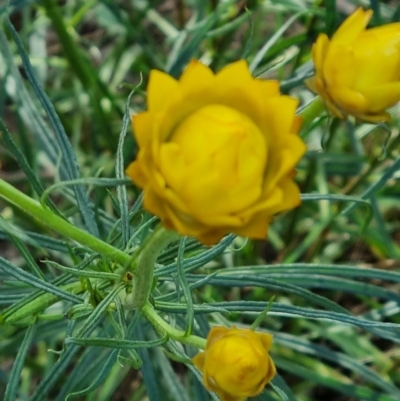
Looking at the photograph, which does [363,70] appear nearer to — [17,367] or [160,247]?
[160,247]

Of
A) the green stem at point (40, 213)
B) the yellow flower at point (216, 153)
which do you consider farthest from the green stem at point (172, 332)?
the yellow flower at point (216, 153)

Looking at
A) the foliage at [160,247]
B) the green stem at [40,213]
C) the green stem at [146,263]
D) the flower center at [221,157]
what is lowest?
the foliage at [160,247]

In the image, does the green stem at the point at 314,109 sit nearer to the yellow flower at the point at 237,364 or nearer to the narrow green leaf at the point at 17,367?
the yellow flower at the point at 237,364

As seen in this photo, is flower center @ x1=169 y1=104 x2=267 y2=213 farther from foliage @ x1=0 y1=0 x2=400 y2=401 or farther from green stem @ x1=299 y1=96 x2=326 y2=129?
green stem @ x1=299 y1=96 x2=326 y2=129

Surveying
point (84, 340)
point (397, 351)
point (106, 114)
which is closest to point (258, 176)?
point (84, 340)

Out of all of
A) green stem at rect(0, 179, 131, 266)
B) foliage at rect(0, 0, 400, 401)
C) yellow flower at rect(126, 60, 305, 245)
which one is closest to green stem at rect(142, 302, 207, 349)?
foliage at rect(0, 0, 400, 401)

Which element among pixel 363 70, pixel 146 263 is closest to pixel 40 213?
pixel 146 263
